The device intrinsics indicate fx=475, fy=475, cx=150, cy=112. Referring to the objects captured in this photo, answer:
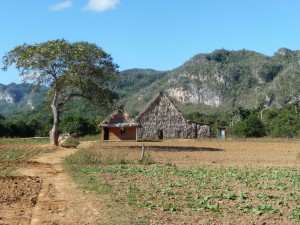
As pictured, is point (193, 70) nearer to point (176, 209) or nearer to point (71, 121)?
point (71, 121)

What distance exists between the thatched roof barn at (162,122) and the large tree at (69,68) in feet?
72.8

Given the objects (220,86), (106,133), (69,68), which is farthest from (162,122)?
(220,86)

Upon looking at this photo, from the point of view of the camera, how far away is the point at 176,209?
398 inches

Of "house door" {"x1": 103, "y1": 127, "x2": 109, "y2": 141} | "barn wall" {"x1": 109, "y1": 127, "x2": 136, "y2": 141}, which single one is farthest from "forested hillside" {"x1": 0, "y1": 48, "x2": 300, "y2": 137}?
"house door" {"x1": 103, "y1": 127, "x2": 109, "y2": 141}

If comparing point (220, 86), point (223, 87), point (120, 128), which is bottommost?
point (120, 128)

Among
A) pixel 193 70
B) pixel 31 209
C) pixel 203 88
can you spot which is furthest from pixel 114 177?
pixel 193 70

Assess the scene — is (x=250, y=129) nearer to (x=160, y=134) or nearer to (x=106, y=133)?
(x=160, y=134)

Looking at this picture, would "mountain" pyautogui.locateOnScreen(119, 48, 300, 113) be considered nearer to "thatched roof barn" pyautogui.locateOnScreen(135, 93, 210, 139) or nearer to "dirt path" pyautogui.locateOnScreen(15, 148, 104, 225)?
"thatched roof barn" pyautogui.locateOnScreen(135, 93, 210, 139)

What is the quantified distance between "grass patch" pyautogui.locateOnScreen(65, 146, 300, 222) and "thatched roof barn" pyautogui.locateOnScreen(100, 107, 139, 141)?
3444 cm

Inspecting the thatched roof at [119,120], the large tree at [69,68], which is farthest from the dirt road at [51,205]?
the thatched roof at [119,120]

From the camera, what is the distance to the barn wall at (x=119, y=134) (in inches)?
2153

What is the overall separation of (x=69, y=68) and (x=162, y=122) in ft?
89.0

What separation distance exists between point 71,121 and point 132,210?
55.9 m

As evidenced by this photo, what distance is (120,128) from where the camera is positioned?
54781 millimetres
